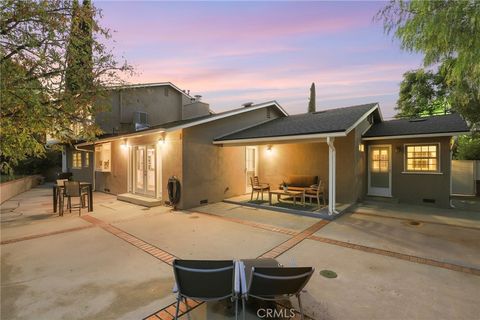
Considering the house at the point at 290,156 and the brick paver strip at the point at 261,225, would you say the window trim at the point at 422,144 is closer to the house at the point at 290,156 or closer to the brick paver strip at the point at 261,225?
the house at the point at 290,156

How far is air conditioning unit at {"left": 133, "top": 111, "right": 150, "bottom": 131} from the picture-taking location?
47.1 feet

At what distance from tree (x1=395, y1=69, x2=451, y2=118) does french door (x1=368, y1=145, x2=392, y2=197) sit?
11.1 meters

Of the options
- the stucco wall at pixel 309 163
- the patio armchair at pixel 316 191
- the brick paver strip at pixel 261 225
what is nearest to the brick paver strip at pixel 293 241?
the brick paver strip at pixel 261 225

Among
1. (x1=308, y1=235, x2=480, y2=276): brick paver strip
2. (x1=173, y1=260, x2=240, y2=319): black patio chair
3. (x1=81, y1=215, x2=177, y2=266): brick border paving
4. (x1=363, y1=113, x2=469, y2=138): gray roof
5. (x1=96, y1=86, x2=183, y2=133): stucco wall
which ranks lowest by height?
(x1=308, y1=235, x2=480, y2=276): brick paver strip

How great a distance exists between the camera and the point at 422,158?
908 centimetres

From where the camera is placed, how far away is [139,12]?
6.76 metres

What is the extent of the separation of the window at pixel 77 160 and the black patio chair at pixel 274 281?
55.4ft

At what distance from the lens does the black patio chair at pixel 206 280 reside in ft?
7.48

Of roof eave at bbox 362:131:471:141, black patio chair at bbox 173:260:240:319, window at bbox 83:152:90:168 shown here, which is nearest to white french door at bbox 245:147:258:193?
roof eave at bbox 362:131:471:141

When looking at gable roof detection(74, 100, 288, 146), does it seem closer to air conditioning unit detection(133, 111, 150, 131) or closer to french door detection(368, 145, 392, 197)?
air conditioning unit detection(133, 111, 150, 131)

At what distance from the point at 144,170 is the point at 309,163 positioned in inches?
274
